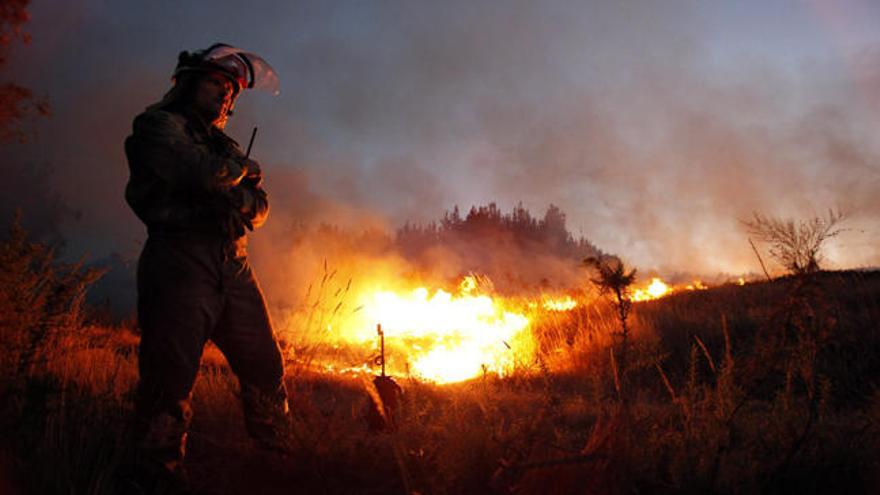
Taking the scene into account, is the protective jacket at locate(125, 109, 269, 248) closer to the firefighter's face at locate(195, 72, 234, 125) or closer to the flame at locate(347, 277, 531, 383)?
the firefighter's face at locate(195, 72, 234, 125)

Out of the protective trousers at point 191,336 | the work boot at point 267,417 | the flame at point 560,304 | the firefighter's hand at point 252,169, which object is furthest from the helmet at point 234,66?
the flame at point 560,304

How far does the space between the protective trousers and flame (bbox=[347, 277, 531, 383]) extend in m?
7.41

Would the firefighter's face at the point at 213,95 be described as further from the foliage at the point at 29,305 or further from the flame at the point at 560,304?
the flame at the point at 560,304

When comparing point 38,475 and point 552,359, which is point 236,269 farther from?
point 552,359

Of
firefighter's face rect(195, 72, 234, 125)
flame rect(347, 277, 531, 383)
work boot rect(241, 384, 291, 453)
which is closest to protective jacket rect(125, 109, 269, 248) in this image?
firefighter's face rect(195, 72, 234, 125)

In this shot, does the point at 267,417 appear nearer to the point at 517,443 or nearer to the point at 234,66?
the point at 517,443

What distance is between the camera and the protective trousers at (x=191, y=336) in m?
2.88

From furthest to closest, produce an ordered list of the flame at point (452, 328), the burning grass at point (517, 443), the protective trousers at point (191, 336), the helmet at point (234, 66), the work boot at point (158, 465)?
the flame at point (452, 328)
the helmet at point (234, 66)
the protective trousers at point (191, 336)
the work boot at point (158, 465)
the burning grass at point (517, 443)

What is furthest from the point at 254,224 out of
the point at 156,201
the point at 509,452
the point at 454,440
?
the point at 509,452

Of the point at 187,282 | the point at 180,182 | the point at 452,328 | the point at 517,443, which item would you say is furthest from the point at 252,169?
the point at 452,328

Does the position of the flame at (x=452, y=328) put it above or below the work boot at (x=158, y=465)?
above

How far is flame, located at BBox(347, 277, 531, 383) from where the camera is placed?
1165 centimetres

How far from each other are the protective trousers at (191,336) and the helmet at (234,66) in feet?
4.31

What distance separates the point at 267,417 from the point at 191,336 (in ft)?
2.65
